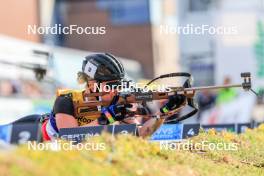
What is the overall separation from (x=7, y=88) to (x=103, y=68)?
16.7 meters

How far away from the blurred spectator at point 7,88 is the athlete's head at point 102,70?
15.6m

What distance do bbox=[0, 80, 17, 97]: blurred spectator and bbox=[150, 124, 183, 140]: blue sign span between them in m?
15.2

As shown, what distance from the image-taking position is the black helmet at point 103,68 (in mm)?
9531

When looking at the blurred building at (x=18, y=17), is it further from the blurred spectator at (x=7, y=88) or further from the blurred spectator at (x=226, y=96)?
the blurred spectator at (x=7, y=88)

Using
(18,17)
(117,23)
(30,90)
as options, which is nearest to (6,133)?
(30,90)

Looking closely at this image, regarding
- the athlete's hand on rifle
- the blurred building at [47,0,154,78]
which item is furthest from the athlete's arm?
the blurred building at [47,0,154,78]

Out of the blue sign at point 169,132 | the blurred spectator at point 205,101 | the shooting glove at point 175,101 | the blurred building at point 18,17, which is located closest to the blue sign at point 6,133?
the blue sign at point 169,132

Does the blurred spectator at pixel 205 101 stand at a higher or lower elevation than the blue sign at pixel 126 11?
lower

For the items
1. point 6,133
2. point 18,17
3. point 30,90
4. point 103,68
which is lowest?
point 6,133

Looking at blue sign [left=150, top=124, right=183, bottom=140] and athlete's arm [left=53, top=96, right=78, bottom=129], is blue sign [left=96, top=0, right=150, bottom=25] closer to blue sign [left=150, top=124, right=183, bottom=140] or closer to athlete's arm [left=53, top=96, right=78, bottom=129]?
blue sign [left=150, top=124, right=183, bottom=140]

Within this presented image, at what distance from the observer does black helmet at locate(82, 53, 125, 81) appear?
31.3 feet

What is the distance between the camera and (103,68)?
9.52 m

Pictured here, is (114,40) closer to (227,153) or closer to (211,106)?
(211,106)

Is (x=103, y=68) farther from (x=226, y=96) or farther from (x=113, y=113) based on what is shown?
(x=226, y=96)
